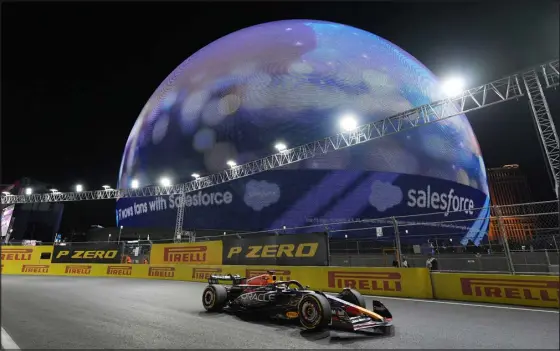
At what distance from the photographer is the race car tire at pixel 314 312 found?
175 inches

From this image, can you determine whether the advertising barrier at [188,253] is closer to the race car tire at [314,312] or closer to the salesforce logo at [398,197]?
the race car tire at [314,312]

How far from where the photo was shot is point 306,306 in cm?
477

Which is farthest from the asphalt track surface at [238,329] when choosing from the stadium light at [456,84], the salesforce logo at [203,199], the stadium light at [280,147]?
the salesforce logo at [203,199]

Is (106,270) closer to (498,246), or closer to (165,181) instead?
(165,181)

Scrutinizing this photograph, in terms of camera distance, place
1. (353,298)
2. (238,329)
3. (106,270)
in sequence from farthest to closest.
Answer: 1. (106,270)
2. (353,298)
3. (238,329)

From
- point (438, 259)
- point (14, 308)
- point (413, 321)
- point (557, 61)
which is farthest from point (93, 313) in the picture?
point (557, 61)

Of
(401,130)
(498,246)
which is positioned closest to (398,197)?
(401,130)

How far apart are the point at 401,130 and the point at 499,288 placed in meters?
10.4

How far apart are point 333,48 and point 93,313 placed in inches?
857

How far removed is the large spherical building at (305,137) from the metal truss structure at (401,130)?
0.89 m

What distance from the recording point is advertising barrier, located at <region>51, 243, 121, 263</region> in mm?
17281

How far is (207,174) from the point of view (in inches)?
853

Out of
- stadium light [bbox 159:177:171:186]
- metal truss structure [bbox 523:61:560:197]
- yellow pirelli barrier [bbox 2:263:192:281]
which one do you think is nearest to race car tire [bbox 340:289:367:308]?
metal truss structure [bbox 523:61:560:197]

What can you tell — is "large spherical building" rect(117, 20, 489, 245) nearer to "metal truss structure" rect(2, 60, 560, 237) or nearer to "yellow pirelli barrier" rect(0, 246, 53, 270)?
"metal truss structure" rect(2, 60, 560, 237)
